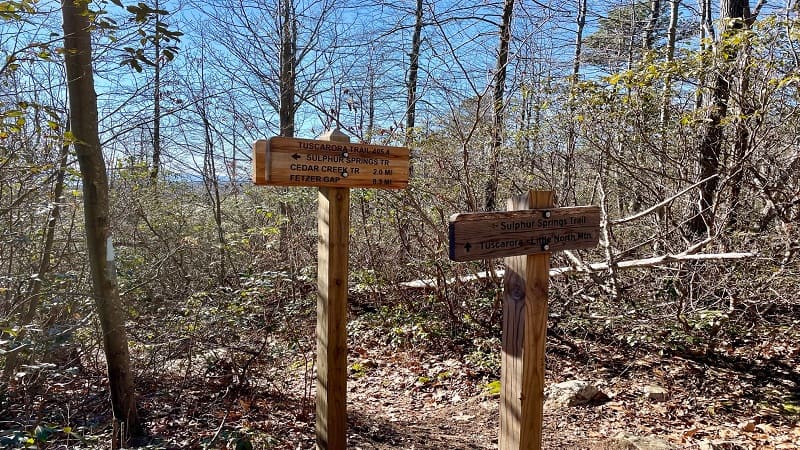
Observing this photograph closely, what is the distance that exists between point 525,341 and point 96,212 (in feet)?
10.6

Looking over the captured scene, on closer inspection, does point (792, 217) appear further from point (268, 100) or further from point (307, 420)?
point (268, 100)

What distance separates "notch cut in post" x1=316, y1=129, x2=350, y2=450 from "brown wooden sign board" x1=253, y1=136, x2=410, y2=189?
0.13 metres

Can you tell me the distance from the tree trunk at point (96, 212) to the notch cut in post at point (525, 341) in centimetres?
276

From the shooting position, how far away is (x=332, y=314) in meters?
3.28

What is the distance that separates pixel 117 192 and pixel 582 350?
6.42 meters

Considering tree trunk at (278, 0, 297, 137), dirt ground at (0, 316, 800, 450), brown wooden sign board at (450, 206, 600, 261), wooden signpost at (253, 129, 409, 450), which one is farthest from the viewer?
tree trunk at (278, 0, 297, 137)

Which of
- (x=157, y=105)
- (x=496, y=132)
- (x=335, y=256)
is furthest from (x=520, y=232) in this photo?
(x=157, y=105)

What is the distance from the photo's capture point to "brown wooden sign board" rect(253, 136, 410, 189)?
297cm

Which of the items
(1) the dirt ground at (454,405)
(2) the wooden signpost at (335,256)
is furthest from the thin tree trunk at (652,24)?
(2) the wooden signpost at (335,256)

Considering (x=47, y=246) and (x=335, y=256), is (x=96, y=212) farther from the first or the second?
(x=335, y=256)

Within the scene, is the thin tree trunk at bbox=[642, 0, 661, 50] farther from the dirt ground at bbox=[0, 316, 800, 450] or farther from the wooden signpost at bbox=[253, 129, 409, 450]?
the wooden signpost at bbox=[253, 129, 409, 450]

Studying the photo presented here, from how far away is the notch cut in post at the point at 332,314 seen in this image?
10.7 ft

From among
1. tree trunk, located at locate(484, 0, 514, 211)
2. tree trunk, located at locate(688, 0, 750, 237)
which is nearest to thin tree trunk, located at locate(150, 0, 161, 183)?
tree trunk, located at locate(484, 0, 514, 211)

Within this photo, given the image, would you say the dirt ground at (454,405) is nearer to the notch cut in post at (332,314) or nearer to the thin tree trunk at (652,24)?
the notch cut in post at (332,314)
